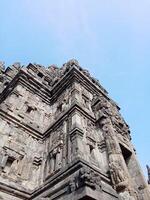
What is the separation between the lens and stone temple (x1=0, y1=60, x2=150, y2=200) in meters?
7.85

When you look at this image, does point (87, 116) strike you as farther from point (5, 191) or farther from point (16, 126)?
point (5, 191)

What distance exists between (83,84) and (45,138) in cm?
627

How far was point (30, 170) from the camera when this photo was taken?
10555 millimetres

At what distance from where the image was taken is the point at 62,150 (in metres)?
10.5

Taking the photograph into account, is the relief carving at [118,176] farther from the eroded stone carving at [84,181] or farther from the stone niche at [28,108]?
the stone niche at [28,108]

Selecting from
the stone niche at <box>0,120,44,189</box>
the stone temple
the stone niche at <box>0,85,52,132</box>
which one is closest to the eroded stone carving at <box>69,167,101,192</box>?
the stone temple

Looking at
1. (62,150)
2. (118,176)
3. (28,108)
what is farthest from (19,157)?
(118,176)

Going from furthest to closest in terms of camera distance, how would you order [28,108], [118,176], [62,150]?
1. [28,108]
2. [62,150]
3. [118,176]

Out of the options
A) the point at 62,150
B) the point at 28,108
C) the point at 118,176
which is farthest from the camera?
the point at 28,108

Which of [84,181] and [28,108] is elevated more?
[28,108]

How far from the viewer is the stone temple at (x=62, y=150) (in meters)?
7.85

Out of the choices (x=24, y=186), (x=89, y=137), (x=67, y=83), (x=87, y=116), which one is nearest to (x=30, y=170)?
(x=24, y=186)

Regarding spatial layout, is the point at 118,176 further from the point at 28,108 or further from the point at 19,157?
the point at 28,108

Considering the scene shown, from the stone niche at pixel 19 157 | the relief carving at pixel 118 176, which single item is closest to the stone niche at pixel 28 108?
the stone niche at pixel 19 157
